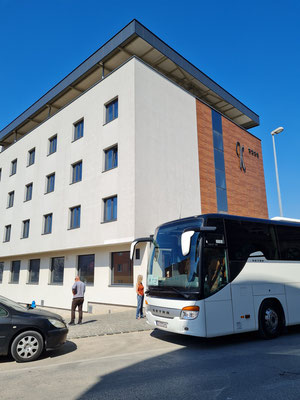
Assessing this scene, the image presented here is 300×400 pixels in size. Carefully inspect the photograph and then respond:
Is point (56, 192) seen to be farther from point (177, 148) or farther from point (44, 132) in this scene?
point (177, 148)

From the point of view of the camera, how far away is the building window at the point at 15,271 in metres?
26.2

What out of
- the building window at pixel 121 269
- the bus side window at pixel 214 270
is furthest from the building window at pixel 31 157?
the bus side window at pixel 214 270

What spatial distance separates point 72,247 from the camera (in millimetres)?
18938

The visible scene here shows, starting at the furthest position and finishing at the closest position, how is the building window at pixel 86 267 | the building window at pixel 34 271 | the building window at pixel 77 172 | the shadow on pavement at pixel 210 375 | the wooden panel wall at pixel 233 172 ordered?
the building window at pixel 34 271 < the wooden panel wall at pixel 233 172 < the building window at pixel 77 172 < the building window at pixel 86 267 < the shadow on pavement at pixel 210 375

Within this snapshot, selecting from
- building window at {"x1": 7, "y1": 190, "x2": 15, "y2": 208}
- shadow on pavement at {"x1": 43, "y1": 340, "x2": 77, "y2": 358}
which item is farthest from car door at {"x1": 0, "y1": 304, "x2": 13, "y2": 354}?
building window at {"x1": 7, "y1": 190, "x2": 15, "y2": 208}

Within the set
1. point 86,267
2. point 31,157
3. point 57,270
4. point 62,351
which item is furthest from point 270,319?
point 31,157

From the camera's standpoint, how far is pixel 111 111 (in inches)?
749

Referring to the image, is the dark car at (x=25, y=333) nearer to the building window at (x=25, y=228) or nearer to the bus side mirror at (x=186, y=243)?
the bus side mirror at (x=186, y=243)

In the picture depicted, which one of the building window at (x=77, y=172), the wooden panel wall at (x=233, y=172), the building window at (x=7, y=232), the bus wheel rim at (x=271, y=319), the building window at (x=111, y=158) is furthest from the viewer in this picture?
the building window at (x=7, y=232)

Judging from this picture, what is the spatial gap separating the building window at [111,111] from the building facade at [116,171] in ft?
0.23

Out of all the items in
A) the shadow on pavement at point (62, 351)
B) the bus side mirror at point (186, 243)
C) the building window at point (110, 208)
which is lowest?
the shadow on pavement at point (62, 351)

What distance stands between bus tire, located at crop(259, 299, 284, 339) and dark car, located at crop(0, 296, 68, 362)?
5.15 m

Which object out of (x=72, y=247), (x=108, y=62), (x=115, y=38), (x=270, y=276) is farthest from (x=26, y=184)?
(x=270, y=276)

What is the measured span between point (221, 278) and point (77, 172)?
15.2m
